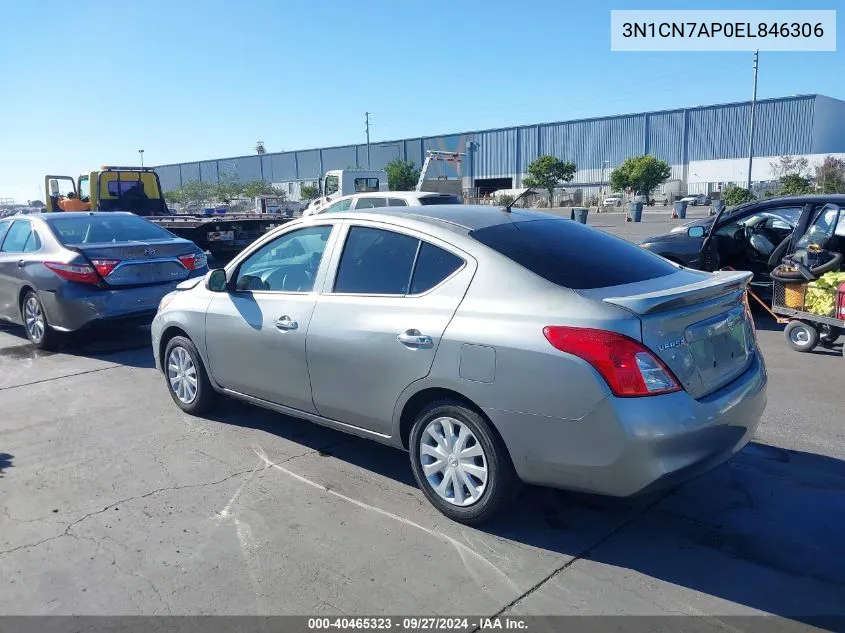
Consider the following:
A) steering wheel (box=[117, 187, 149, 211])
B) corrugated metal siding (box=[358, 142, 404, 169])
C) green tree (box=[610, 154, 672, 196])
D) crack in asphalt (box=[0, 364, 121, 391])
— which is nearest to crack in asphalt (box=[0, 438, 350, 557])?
crack in asphalt (box=[0, 364, 121, 391])

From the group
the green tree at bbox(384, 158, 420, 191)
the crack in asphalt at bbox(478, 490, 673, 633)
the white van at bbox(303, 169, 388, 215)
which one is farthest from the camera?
the green tree at bbox(384, 158, 420, 191)

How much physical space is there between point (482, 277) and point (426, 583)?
61.9 inches

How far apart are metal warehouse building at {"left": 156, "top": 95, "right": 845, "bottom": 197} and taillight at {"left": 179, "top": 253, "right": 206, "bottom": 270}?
58563mm

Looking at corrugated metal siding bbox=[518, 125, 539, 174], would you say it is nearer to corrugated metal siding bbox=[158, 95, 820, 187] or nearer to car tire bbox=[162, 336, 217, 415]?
corrugated metal siding bbox=[158, 95, 820, 187]

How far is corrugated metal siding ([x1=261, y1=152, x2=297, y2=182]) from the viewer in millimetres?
90812

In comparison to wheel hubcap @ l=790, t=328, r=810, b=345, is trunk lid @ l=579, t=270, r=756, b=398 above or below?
above

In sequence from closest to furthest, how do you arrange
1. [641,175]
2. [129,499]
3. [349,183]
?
[129,499] → [349,183] → [641,175]

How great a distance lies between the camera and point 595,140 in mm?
71188

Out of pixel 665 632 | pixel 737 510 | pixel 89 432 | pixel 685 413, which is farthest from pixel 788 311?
pixel 89 432

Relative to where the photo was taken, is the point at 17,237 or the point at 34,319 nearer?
the point at 34,319

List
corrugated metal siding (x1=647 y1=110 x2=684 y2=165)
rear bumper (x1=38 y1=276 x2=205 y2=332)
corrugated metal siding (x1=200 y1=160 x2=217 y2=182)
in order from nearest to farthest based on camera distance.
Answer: rear bumper (x1=38 y1=276 x2=205 y2=332), corrugated metal siding (x1=647 y1=110 x2=684 y2=165), corrugated metal siding (x1=200 y1=160 x2=217 y2=182)

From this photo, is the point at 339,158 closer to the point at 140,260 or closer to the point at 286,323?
the point at 140,260

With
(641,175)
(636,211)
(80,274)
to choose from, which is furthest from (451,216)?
(641,175)

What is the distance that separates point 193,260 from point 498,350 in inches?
253
